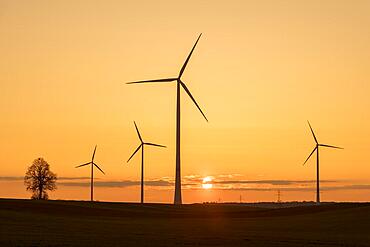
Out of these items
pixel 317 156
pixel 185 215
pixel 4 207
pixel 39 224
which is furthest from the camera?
pixel 317 156

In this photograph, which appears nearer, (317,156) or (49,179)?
(317,156)

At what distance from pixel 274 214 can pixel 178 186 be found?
12.9m

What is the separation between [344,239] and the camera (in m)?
57.2

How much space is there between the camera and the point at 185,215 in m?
94.4

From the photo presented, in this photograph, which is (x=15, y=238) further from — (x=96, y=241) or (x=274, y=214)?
(x=274, y=214)

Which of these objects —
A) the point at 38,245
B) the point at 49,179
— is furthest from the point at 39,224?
the point at 49,179

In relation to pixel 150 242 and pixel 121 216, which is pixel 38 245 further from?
pixel 121 216

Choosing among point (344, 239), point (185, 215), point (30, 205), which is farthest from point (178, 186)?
point (344, 239)

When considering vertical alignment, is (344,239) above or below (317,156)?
below

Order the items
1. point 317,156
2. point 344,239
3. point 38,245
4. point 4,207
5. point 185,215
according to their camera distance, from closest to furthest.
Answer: point 38,245, point 344,239, point 4,207, point 185,215, point 317,156

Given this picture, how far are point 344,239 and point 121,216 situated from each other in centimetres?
3785

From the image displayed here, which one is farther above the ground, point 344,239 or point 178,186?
point 178,186

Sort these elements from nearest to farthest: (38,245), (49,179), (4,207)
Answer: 1. (38,245)
2. (4,207)
3. (49,179)

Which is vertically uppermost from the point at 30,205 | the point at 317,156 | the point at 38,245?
the point at 317,156
